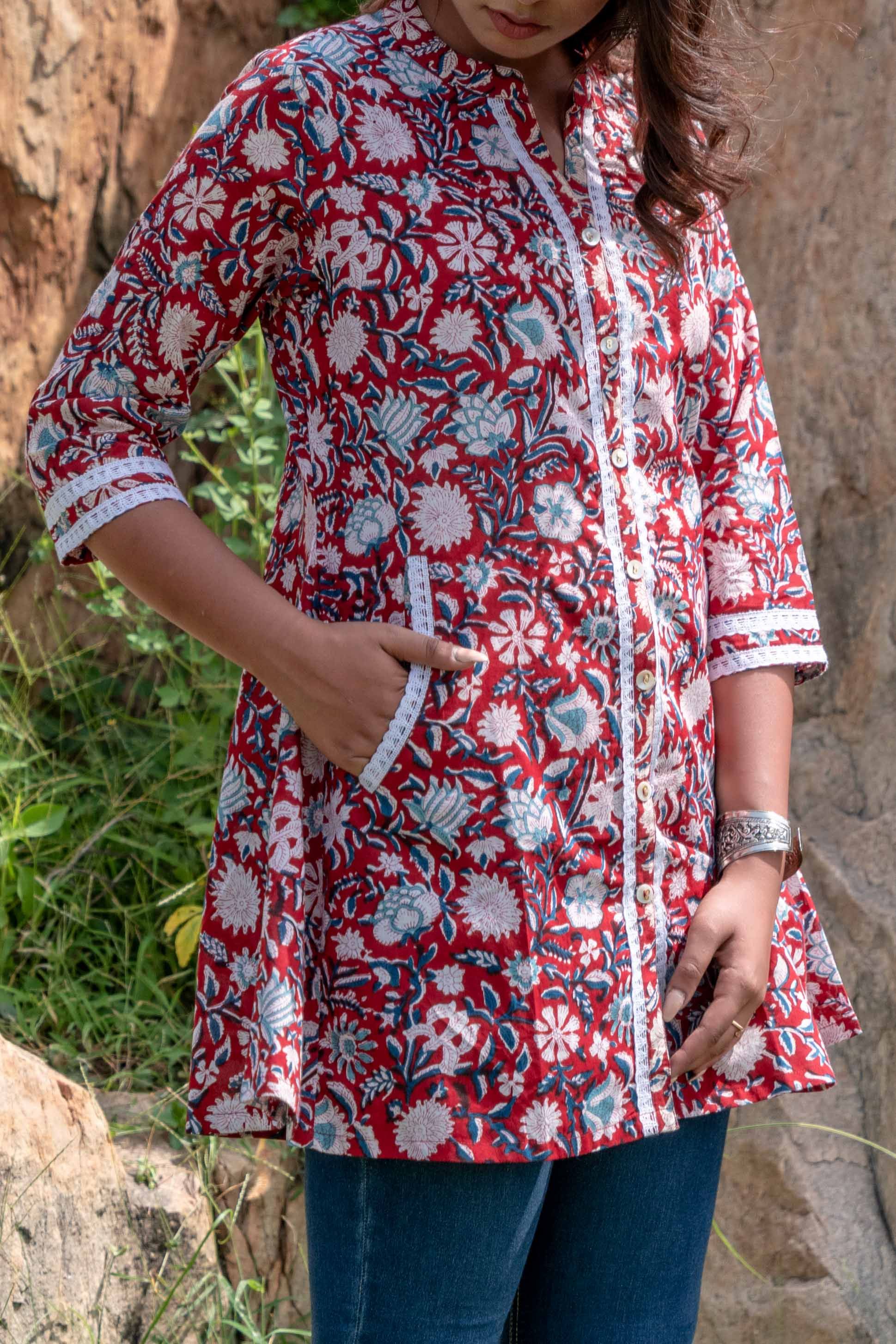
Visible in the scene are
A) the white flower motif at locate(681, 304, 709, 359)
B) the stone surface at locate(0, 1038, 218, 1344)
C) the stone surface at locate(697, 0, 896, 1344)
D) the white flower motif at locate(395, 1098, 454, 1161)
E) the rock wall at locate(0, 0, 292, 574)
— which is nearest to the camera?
the white flower motif at locate(395, 1098, 454, 1161)

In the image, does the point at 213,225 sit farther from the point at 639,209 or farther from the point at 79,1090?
the point at 79,1090

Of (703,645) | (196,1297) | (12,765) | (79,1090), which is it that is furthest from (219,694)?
(703,645)

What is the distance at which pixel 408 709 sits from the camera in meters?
1.02

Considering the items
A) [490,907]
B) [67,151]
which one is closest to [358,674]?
[490,907]

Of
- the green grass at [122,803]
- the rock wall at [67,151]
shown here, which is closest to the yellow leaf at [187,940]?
the green grass at [122,803]

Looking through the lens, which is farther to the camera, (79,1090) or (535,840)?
(79,1090)

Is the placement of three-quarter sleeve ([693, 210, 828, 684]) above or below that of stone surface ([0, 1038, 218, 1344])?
above

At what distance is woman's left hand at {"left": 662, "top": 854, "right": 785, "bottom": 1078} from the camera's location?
A: 1.09m

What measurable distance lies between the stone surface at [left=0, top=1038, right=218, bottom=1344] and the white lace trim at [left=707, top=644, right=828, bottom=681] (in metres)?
1.11

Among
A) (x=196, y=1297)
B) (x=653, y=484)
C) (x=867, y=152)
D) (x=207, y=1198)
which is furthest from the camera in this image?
(x=867, y=152)

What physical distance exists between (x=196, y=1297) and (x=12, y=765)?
0.96 m

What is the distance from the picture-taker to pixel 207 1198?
204 centimetres

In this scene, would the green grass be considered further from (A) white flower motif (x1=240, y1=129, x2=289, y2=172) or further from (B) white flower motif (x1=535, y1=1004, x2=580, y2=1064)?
(A) white flower motif (x1=240, y1=129, x2=289, y2=172)

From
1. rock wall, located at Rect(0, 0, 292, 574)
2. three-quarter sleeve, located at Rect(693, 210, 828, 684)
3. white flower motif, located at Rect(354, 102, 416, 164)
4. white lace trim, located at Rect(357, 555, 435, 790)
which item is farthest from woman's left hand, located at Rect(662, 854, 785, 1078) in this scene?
rock wall, located at Rect(0, 0, 292, 574)
